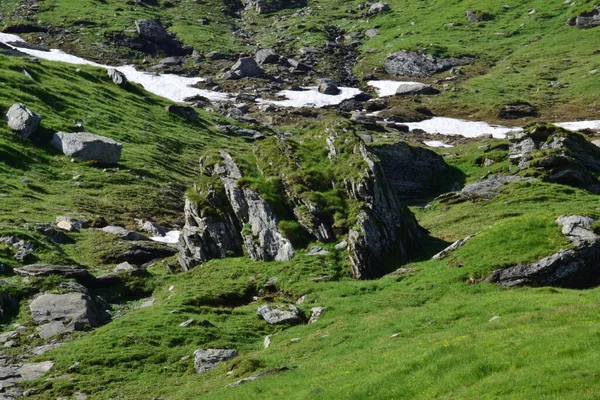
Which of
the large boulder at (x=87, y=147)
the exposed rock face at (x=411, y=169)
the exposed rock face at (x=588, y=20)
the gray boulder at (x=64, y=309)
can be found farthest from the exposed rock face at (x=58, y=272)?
the exposed rock face at (x=588, y=20)

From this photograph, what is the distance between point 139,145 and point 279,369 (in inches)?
2933

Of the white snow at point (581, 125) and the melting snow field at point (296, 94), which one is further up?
the melting snow field at point (296, 94)

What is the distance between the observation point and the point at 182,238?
54.5 metres

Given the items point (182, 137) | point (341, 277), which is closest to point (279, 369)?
point (341, 277)

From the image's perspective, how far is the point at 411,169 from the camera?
80.8m

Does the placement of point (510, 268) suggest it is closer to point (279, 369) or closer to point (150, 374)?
point (279, 369)

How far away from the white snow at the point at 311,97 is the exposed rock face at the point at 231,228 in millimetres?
102325

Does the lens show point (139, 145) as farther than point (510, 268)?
Yes

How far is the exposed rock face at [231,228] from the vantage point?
50469 mm

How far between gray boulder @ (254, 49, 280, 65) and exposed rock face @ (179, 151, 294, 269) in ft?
460

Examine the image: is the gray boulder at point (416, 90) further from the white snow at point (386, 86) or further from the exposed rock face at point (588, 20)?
the exposed rock face at point (588, 20)

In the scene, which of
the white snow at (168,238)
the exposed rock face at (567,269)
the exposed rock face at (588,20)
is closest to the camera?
the exposed rock face at (567,269)

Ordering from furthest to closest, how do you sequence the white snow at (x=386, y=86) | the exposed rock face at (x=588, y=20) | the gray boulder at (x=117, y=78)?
the exposed rock face at (x=588, y=20) < the white snow at (x=386, y=86) < the gray boulder at (x=117, y=78)

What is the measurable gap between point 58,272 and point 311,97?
123461 mm
